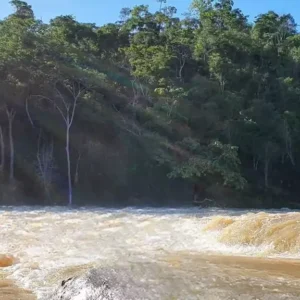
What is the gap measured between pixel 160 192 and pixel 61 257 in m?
15.3

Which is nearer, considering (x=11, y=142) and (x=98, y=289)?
(x=98, y=289)

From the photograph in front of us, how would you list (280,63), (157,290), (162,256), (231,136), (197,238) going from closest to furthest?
1. (157,290)
2. (162,256)
3. (197,238)
4. (231,136)
5. (280,63)

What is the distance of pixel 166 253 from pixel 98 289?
365cm

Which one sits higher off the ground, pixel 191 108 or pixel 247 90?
pixel 247 90

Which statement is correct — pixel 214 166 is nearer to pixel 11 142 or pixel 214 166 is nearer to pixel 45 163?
pixel 45 163

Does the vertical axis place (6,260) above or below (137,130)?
below

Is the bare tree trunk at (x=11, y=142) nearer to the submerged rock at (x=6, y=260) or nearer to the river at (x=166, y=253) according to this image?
the river at (x=166, y=253)

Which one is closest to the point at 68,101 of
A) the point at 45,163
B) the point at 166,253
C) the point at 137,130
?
the point at 45,163

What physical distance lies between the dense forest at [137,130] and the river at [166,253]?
26.7 feet

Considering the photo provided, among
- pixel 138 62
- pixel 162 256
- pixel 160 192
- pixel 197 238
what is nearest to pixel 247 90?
pixel 138 62

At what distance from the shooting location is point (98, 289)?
4.69 m

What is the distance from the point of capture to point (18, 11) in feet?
125

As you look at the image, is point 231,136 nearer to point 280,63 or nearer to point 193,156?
point 193,156

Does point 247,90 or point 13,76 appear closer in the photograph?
point 13,76
